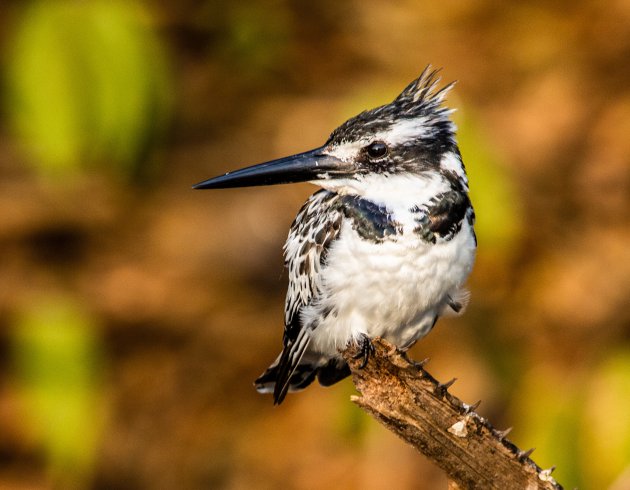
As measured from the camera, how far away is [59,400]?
366 cm

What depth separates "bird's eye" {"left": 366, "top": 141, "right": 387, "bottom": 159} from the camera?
2.70m

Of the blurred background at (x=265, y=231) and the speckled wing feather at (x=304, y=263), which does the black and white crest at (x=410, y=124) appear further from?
the blurred background at (x=265, y=231)

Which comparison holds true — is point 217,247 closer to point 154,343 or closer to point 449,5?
point 154,343

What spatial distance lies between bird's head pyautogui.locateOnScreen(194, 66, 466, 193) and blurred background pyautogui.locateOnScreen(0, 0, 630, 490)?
7.71ft

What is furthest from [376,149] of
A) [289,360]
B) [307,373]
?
[307,373]

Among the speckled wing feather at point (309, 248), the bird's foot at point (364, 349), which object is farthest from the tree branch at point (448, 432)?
the speckled wing feather at point (309, 248)

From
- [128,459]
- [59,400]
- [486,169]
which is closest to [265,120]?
[128,459]

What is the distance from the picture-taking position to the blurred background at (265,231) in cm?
567

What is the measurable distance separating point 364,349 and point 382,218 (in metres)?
0.33

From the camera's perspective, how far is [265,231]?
5.76 metres

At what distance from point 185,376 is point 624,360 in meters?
3.39

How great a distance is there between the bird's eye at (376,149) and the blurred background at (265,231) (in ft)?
7.90

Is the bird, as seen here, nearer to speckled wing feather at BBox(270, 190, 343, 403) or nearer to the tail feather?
speckled wing feather at BBox(270, 190, 343, 403)

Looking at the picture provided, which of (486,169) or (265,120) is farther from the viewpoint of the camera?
(265,120)
